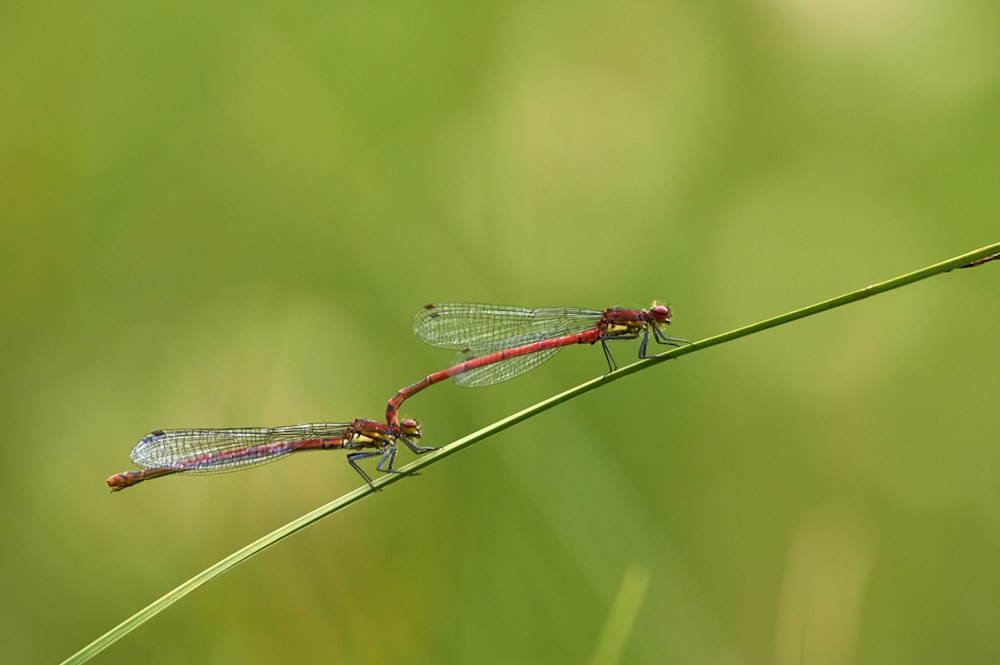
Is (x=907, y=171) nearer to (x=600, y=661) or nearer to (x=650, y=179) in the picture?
(x=650, y=179)

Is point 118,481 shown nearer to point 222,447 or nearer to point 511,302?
point 222,447

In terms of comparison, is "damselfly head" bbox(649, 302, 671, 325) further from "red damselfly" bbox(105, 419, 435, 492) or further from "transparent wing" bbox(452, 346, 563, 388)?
"red damselfly" bbox(105, 419, 435, 492)

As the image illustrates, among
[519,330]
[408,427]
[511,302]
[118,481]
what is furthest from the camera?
[511,302]

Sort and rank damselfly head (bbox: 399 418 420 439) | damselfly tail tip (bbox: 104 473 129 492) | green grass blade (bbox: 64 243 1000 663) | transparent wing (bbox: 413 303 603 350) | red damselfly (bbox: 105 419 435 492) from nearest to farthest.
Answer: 1. green grass blade (bbox: 64 243 1000 663)
2. damselfly tail tip (bbox: 104 473 129 492)
3. red damselfly (bbox: 105 419 435 492)
4. damselfly head (bbox: 399 418 420 439)
5. transparent wing (bbox: 413 303 603 350)

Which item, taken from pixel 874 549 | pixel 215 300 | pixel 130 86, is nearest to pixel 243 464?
pixel 215 300

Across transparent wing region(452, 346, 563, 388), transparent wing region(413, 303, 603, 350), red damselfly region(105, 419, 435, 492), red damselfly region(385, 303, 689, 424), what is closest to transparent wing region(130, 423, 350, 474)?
red damselfly region(105, 419, 435, 492)

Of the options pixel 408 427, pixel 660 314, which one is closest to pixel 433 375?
pixel 408 427
